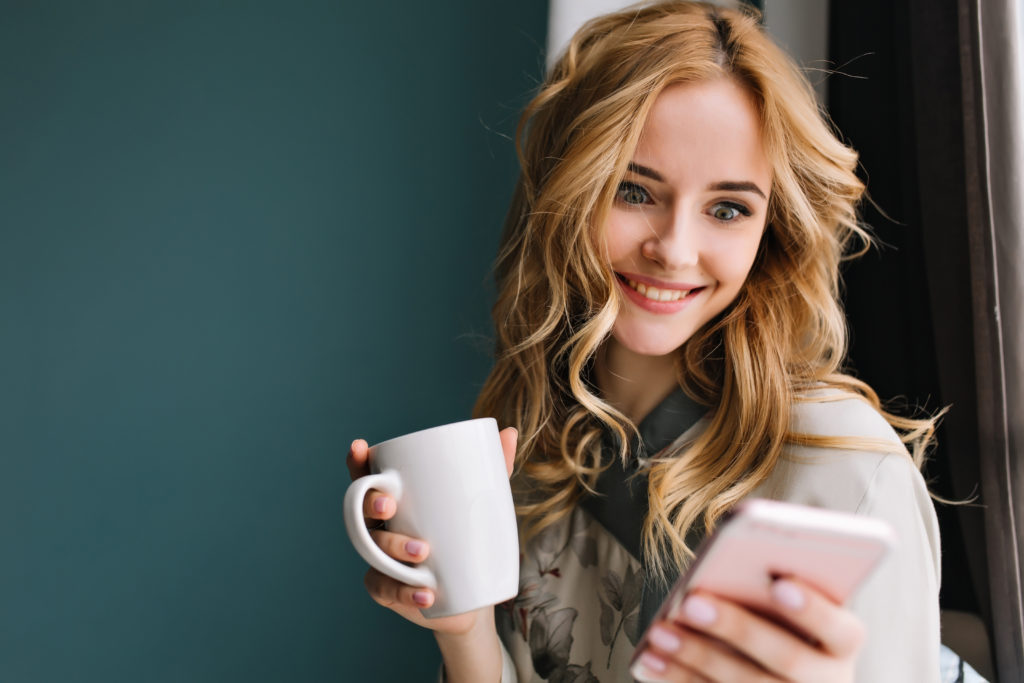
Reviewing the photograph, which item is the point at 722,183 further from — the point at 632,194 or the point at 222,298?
the point at 222,298

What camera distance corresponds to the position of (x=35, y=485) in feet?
5.68

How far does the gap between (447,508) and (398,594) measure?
0.13 m

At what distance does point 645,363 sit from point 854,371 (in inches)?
17.4

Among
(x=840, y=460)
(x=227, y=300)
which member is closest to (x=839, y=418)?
(x=840, y=460)

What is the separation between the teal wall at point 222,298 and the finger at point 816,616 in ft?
4.10

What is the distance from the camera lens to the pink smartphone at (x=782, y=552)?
45 centimetres

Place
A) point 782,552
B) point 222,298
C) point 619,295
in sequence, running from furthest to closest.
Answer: point 222,298 < point 619,295 < point 782,552

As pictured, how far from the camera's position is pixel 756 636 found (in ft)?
1.74

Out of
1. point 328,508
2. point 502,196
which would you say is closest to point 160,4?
point 502,196

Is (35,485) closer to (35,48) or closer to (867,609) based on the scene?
(35,48)

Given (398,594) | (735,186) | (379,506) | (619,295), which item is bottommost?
(398,594)

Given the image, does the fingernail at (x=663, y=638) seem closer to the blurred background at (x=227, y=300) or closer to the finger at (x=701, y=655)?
the finger at (x=701, y=655)

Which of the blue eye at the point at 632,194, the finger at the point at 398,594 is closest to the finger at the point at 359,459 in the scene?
the finger at the point at 398,594

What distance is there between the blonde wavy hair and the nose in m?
0.07
